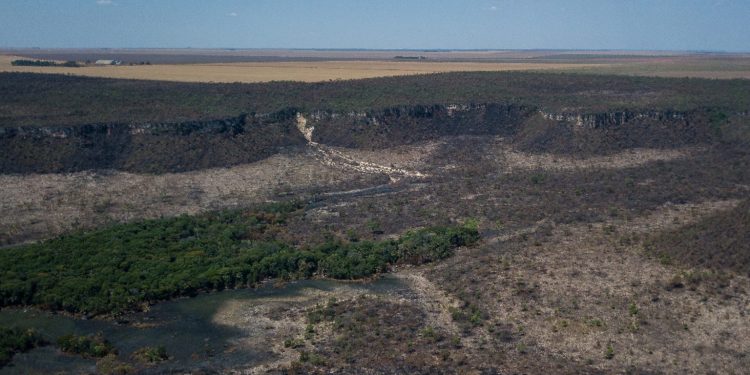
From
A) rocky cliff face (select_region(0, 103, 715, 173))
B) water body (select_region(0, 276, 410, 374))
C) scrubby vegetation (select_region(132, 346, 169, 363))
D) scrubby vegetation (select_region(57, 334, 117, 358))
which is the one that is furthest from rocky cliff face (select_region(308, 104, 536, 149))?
scrubby vegetation (select_region(132, 346, 169, 363))

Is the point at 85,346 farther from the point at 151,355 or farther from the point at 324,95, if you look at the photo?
the point at 324,95

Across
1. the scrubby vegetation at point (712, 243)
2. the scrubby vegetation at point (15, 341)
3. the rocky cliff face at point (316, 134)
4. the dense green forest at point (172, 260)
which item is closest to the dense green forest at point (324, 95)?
the rocky cliff face at point (316, 134)

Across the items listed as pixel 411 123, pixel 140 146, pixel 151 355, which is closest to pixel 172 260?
pixel 151 355

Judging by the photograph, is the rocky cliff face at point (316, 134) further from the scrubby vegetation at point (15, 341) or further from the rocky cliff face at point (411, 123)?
the scrubby vegetation at point (15, 341)

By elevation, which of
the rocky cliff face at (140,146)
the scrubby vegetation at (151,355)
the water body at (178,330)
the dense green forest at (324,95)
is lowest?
the water body at (178,330)

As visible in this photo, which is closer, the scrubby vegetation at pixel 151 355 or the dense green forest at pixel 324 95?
the scrubby vegetation at pixel 151 355

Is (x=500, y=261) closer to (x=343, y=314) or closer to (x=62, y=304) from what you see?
(x=343, y=314)
